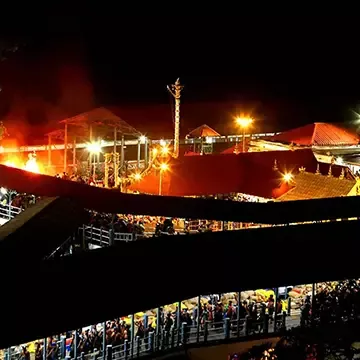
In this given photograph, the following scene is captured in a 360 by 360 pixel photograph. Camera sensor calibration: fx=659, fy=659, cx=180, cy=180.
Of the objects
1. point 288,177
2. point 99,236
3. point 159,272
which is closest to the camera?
point 159,272

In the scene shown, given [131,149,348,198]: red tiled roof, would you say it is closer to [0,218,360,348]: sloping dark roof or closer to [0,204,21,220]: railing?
[0,204,21,220]: railing

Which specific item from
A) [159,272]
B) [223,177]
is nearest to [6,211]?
[159,272]

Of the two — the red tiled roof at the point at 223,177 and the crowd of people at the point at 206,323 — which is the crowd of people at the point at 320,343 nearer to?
the crowd of people at the point at 206,323

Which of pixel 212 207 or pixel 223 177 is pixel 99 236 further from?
pixel 223 177

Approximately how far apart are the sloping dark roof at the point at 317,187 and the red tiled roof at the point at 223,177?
0.21 m

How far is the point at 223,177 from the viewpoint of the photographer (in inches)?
267

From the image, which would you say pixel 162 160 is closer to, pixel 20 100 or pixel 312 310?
pixel 312 310

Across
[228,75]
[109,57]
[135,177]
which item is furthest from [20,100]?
[135,177]

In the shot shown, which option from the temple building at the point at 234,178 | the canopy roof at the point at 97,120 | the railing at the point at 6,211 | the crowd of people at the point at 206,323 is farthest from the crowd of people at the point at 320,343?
the canopy roof at the point at 97,120

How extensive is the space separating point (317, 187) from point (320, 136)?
4840 mm

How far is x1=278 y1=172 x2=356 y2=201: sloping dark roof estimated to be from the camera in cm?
567

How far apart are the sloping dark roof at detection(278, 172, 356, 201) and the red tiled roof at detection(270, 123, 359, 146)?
4135 millimetres

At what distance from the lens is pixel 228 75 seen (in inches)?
766

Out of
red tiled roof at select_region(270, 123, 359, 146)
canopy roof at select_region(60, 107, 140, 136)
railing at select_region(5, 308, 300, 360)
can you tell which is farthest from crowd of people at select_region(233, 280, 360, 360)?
red tiled roof at select_region(270, 123, 359, 146)
